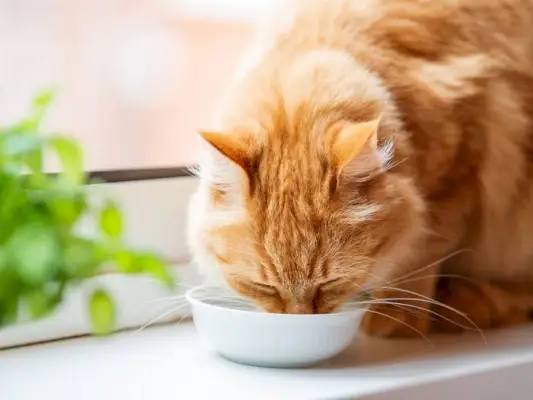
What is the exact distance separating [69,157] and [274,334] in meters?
0.52

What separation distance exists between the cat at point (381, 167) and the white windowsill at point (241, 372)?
0.27 feet

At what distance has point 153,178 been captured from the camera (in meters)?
1.29

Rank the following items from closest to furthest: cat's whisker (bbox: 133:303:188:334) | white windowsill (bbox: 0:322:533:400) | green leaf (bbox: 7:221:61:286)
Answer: green leaf (bbox: 7:221:61:286) < white windowsill (bbox: 0:322:533:400) < cat's whisker (bbox: 133:303:188:334)

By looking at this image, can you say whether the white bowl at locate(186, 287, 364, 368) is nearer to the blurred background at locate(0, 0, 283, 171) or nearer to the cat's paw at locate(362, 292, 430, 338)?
the cat's paw at locate(362, 292, 430, 338)

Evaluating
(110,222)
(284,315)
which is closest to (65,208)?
(110,222)

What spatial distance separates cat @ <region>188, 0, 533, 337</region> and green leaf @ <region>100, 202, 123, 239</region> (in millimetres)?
438

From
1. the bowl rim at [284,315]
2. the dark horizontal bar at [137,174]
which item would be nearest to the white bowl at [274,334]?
the bowl rim at [284,315]

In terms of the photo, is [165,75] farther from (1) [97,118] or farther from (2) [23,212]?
(2) [23,212]

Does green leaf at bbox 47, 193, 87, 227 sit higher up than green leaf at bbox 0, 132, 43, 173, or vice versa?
green leaf at bbox 0, 132, 43, 173

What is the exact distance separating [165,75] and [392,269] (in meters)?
0.54

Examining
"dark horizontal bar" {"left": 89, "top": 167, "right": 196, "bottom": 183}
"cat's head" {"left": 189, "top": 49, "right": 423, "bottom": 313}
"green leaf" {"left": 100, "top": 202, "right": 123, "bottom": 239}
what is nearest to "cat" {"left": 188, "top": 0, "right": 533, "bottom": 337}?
"cat's head" {"left": 189, "top": 49, "right": 423, "bottom": 313}

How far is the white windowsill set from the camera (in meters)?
0.94

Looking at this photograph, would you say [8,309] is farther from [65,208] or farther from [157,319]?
[157,319]

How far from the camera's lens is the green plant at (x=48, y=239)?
18.1 inches
